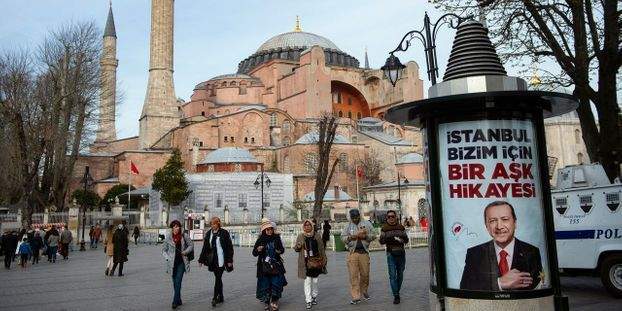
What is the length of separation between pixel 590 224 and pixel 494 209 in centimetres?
444

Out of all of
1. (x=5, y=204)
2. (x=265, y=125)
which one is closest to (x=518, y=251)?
(x=5, y=204)

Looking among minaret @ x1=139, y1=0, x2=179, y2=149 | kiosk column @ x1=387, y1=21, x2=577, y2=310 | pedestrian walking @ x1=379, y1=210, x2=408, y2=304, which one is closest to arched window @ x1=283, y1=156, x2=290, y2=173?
minaret @ x1=139, y1=0, x2=179, y2=149

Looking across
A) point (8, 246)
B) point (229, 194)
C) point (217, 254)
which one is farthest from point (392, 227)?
point (229, 194)

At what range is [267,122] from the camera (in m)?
54.4

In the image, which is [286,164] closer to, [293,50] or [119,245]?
[293,50]

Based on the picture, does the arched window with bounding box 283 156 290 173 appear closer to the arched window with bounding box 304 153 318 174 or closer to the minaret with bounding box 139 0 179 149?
the arched window with bounding box 304 153 318 174

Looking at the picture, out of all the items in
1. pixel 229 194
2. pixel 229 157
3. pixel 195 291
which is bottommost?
pixel 195 291

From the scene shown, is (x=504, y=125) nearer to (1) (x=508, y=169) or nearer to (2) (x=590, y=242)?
(1) (x=508, y=169)

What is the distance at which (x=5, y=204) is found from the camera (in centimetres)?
3688

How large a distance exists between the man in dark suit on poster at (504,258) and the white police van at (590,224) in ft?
13.0

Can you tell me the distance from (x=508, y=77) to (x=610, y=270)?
14.7ft

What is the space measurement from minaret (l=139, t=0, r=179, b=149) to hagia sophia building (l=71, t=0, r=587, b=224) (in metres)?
0.09

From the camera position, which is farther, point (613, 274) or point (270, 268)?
point (613, 274)

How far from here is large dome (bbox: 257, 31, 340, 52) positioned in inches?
2761
